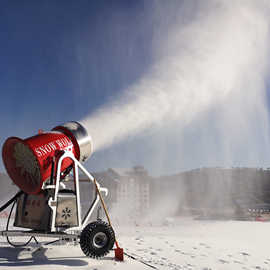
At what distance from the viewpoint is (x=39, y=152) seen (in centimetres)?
Result: 670

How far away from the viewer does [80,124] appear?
26.9ft

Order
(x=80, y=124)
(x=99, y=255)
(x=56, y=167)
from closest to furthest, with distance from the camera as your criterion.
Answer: (x=99, y=255), (x=56, y=167), (x=80, y=124)

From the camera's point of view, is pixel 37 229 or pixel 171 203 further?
pixel 171 203

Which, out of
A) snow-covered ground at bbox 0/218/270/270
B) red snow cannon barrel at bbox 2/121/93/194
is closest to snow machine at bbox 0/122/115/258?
red snow cannon barrel at bbox 2/121/93/194

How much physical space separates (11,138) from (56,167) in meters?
1.34

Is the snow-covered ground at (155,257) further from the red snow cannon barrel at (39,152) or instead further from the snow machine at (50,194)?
the red snow cannon barrel at (39,152)

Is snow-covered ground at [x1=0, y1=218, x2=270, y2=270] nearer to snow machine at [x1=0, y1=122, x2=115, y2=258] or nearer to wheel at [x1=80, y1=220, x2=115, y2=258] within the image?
wheel at [x1=80, y1=220, x2=115, y2=258]

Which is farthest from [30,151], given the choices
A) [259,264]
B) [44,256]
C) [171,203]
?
[171,203]

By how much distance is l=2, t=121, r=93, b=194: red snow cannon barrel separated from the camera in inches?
267

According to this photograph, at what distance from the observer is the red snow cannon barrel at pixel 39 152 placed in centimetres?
679

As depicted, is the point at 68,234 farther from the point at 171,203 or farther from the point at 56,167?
the point at 171,203

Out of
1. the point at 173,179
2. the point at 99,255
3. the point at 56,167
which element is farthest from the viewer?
the point at 173,179

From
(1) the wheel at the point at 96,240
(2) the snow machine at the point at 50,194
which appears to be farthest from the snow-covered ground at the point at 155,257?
(2) the snow machine at the point at 50,194

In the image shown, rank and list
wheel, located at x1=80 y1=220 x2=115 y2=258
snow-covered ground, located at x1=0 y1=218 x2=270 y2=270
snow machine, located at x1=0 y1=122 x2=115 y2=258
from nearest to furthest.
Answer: snow-covered ground, located at x1=0 y1=218 x2=270 y2=270 → wheel, located at x1=80 y1=220 x2=115 y2=258 → snow machine, located at x1=0 y1=122 x2=115 y2=258
